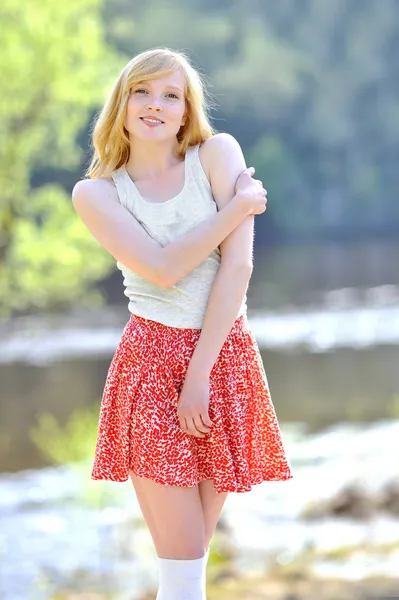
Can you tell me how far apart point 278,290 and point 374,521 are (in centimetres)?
827

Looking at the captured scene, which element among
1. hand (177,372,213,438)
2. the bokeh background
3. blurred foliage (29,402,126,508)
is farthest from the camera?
blurred foliage (29,402,126,508)

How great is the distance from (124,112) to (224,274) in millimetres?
285

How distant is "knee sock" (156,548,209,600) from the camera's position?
4.51 feet

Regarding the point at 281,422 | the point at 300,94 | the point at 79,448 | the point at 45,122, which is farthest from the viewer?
the point at 300,94

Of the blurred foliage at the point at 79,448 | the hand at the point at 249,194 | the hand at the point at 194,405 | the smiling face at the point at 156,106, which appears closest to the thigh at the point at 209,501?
the hand at the point at 194,405

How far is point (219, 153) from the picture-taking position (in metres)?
1.44

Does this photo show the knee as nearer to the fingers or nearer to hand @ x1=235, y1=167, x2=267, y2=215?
the fingers

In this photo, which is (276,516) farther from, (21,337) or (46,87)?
(21,337)

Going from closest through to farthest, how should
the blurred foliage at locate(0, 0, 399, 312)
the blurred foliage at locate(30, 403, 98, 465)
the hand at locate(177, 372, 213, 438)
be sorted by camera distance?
the hand at locate(177, 372, 213, 438) < the blurred foliage at locate(30, 403, 98, 465) < the blurred foliage at locate(0, 0, 399, 312)

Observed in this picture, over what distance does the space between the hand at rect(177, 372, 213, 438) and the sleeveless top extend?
94 millimetres

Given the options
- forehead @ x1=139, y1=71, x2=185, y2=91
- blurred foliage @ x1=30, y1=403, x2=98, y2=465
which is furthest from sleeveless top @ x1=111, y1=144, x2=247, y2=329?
blurred foliage @ x1=30, y1=403, x2=98, y2=465

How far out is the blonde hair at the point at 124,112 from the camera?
4.66 ft

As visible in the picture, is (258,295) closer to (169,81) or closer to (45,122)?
(45,122)

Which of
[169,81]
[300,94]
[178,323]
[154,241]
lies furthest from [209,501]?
[300,94]
